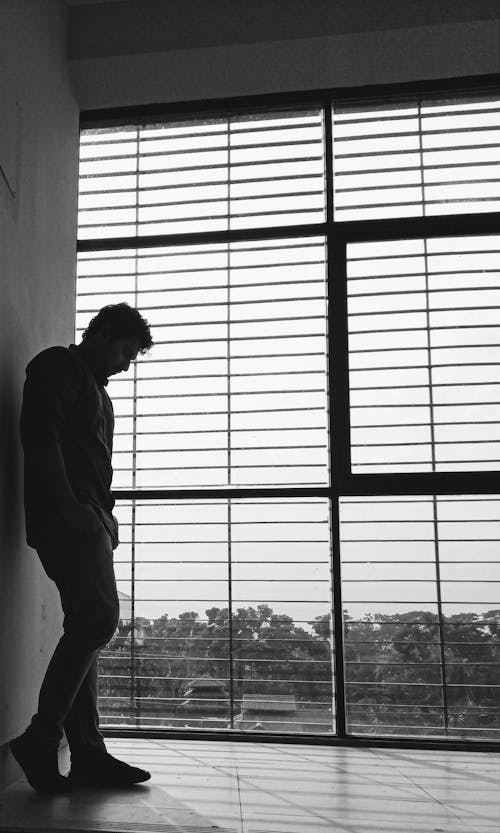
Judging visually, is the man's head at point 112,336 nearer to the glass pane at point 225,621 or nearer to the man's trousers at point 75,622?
the man's trousers at point 75,622

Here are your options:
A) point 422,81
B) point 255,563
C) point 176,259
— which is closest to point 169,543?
point 255,563

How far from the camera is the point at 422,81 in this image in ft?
10.2

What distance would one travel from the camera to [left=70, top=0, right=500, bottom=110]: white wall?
287 cm

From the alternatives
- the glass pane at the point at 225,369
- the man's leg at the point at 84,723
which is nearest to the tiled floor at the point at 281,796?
the man's leg at the point at 84,723

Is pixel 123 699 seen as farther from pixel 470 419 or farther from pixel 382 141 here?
pixel 382 141

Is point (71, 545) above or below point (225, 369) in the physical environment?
below

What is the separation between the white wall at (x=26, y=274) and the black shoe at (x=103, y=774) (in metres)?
0.20

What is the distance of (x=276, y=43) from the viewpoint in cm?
292

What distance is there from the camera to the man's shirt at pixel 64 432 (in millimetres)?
2055

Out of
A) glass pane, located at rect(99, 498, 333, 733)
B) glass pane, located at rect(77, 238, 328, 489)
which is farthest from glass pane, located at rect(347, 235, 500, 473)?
glass pane, located at rect(99, 498, 333, 733)

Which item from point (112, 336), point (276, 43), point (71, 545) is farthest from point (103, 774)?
point (276, 43)

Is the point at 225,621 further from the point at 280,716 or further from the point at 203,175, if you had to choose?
the point at 203,175

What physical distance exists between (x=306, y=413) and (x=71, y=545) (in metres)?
1.24

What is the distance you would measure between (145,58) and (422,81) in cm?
116
